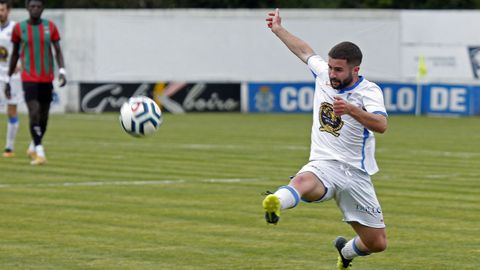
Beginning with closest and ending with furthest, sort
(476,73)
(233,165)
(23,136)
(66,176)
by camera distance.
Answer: (66,176), (233,165), (23,136), (476,73)

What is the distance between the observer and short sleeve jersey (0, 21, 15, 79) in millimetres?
22594

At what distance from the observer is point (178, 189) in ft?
55.0

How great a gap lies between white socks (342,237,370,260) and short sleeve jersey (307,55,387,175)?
2.34 feet

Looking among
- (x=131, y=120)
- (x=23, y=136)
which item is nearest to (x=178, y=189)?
(x=131, y=120)

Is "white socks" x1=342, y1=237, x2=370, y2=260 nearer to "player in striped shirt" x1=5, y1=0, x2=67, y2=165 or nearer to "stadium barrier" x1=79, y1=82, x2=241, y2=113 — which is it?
"player in striped shirt" x1=5, y1=0, x2=67, y2=165

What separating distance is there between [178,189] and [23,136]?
1180cm

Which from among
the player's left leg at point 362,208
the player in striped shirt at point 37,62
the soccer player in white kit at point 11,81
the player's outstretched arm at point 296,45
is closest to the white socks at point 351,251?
the player's left leg at point 362,208

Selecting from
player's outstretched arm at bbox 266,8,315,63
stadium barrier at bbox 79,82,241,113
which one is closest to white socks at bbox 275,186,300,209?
player's outstretched arm at bbox 266,8,315,63

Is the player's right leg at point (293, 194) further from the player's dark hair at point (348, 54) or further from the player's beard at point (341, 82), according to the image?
the player's dark hair at point (348, 54)

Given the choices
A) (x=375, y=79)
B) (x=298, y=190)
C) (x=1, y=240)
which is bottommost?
(x=375, y=79)

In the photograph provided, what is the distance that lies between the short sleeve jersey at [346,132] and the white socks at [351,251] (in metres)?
0.71

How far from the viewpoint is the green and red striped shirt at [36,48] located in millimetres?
20109

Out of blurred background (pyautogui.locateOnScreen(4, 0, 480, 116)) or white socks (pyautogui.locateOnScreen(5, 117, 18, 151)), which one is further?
blurred background (pyautogui.locateOnScreen(4, 0, 480, 116))

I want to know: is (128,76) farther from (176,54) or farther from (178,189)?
(178,189)
